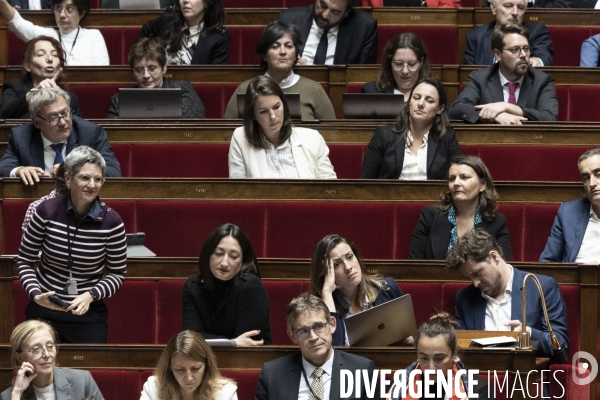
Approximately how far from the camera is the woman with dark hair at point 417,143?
2.39 meters

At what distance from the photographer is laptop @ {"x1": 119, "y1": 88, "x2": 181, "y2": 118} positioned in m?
2.61

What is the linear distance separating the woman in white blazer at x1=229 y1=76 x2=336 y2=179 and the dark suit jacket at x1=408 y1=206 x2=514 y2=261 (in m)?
0.30

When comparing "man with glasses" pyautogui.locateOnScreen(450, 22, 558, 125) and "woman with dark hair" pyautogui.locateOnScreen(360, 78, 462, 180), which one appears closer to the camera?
"woman with dark hair" pyautogui.locateOnScreen(360, 78, 462, 180)

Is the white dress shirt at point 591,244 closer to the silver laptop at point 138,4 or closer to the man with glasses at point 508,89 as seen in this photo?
the man with glasses at point 508,89

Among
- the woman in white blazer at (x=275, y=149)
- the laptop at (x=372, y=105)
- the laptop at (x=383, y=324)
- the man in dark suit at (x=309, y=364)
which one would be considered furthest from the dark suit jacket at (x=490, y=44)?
the man in dark suit at (x=309, y=364)

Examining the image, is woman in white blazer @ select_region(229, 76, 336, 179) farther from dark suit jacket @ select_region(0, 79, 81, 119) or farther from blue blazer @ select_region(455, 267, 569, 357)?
blue blazer @ select_region(455, 267, 569, 357)

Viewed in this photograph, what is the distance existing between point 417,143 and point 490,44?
593 mm

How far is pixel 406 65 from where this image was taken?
2.63 metres

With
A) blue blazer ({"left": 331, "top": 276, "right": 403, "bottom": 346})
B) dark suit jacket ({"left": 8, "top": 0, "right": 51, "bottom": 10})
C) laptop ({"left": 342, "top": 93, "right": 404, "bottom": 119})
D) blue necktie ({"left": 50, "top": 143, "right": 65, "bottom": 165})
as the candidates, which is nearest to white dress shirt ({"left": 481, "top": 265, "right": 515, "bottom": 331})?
blue blazer ({"left": 331, "top": 276, "right": 403, "bottom": 346})

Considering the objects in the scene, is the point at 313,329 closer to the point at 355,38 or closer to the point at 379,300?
the point at 379,300

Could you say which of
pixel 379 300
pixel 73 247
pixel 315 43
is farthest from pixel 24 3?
pixel 379 300

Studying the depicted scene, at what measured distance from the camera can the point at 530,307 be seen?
1.92 meters

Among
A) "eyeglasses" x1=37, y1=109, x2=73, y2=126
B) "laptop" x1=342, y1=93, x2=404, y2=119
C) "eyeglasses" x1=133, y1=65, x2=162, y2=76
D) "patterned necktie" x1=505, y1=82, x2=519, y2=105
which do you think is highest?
"eyeglasses" x1=133, y1=65, x2=162, y2=76

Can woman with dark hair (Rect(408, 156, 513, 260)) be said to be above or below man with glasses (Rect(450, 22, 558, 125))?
below
